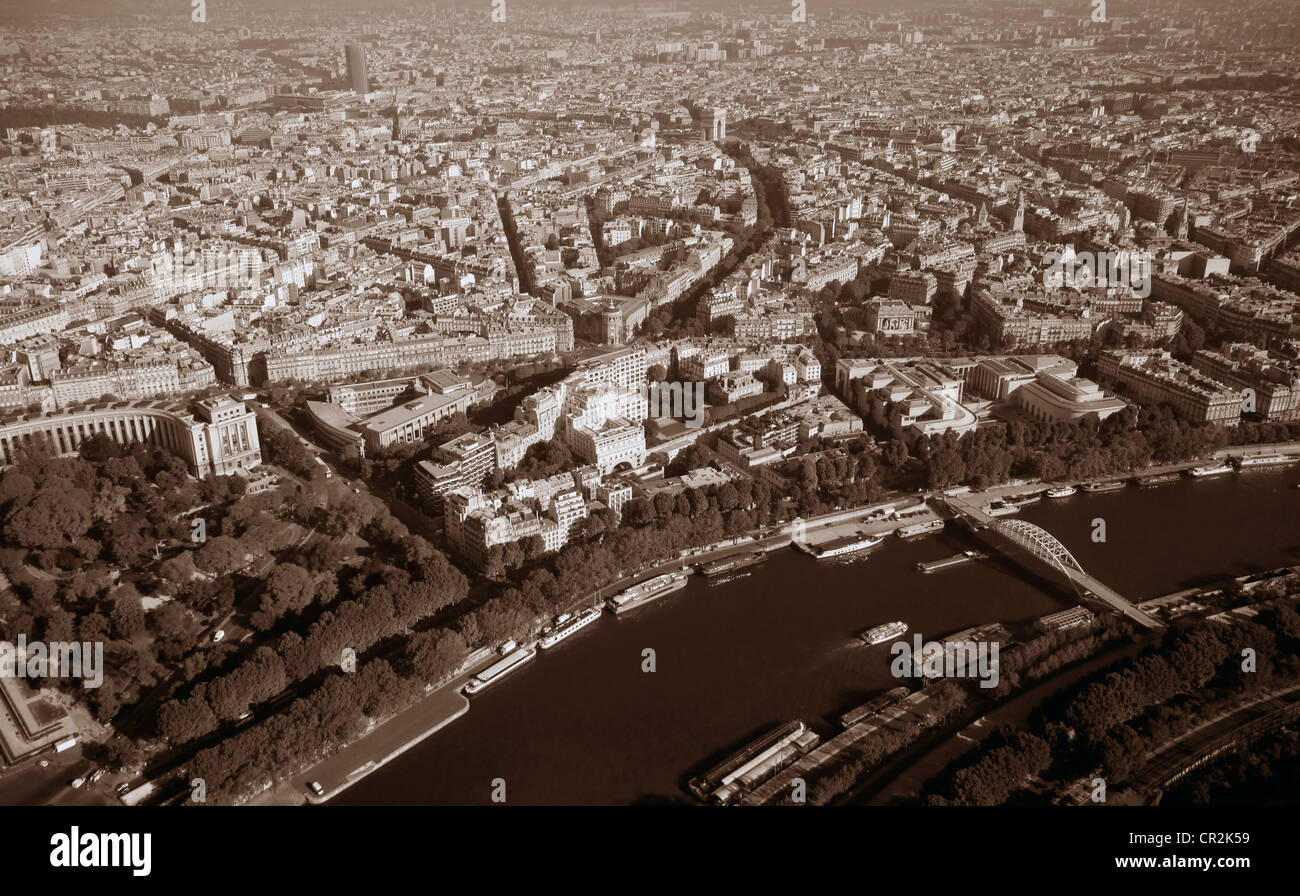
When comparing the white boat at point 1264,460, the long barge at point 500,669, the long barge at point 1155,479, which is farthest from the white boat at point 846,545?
the white boat at point 1264,460

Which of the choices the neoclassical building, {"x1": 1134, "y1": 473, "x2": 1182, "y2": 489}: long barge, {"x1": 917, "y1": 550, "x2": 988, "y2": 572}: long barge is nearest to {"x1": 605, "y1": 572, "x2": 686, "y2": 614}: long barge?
{"x1": 917, "y1": 550, "x2": 988, "y2": 572}: long barge

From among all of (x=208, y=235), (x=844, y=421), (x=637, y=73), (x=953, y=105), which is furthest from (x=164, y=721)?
(x=637, y=73)

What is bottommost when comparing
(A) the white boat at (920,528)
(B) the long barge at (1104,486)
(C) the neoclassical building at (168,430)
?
(A) the white boat at (920,528)

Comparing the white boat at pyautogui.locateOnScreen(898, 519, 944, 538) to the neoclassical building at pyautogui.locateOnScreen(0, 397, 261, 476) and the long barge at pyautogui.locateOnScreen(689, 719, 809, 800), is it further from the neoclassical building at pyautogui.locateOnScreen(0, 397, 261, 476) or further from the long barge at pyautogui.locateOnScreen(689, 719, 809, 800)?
the neoclassical building at pyautogui.locateOnScreen(0, 397, 261, 476)

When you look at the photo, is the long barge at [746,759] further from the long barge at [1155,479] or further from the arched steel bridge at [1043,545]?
the long barge at [1155,479]

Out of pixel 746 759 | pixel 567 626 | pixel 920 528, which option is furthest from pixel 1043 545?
pixel 567 626

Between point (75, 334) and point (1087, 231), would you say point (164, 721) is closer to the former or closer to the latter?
point (75, 334)
